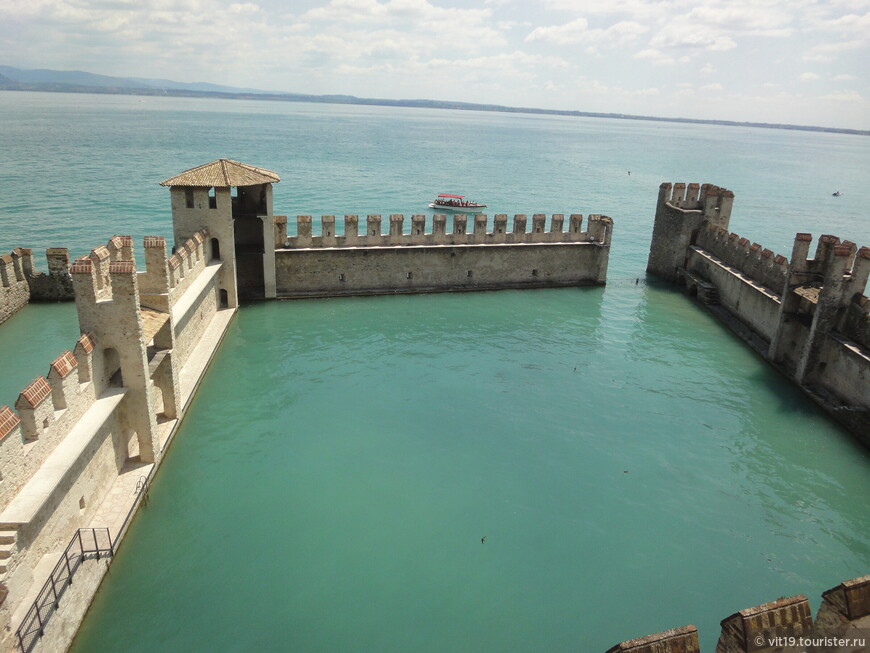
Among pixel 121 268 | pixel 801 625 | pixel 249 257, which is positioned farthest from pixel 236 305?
pixel 801 625

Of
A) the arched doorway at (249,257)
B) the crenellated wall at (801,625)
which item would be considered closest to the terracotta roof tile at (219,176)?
the arched doorway at (249,257)

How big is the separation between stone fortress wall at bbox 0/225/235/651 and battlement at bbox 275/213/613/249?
7.38m

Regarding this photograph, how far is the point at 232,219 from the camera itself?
20.5 m

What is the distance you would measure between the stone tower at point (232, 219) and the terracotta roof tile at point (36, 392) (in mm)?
10892

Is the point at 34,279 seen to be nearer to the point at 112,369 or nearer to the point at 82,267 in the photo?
the point at 112,369

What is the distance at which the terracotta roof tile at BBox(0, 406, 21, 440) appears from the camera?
8.11 metres

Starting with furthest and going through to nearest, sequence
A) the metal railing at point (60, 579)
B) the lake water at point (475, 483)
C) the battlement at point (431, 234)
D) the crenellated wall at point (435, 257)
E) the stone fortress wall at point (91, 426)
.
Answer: the crenellated wall at point (435, 257), the battlement at point (431, 234), the lake water at point (475, 483), the stone fortress wall at point (91, 426), the metal railing at point (60, 579)

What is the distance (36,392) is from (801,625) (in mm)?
9716

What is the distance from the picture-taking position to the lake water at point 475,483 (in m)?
9.69

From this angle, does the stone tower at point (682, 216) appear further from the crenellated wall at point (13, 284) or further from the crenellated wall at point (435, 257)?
the crenellated wall at point (13, 284)

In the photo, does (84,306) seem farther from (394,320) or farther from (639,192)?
(639,192)

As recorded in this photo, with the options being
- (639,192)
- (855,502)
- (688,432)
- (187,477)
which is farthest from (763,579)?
(639,192)

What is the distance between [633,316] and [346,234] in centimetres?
1123

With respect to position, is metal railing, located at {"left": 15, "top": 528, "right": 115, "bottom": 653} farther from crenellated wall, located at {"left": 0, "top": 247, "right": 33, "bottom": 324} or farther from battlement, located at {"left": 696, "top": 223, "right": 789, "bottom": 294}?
battlement, located at {"left": 696, "top": 223, "right": 789, "bottom": 294}
